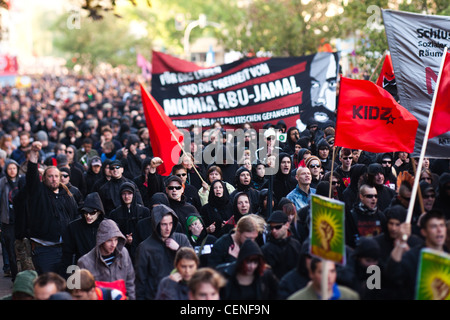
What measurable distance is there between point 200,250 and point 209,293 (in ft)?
→ 7.22

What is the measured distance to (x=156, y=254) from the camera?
7.35 metres

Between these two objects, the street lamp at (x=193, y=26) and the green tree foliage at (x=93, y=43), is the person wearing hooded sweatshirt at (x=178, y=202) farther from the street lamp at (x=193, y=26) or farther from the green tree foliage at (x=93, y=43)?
the green tree foliage at (x=93, y=43)

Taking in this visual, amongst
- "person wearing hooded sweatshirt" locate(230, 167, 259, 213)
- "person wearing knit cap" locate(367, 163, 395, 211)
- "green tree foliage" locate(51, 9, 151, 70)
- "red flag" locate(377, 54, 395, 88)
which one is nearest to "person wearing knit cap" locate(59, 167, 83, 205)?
"person wearing hooded sweatshirt" locate(230, 167, 259, 213)

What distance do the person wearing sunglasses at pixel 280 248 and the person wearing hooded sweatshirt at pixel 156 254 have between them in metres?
0.88

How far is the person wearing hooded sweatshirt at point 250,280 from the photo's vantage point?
6086 millimetres

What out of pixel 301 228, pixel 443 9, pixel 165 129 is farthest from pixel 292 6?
pixel 301 228

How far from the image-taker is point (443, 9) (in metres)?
18.5

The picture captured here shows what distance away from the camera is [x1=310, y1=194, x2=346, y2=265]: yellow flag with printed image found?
555 centimetres

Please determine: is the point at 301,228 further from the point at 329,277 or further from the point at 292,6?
the point at 292,6

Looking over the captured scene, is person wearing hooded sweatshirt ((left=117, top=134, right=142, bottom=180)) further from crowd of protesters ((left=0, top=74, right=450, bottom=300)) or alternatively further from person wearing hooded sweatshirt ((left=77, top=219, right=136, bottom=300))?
person wearing hooded sweatshirt ((left=77, top=219, right=136, bottom=300))

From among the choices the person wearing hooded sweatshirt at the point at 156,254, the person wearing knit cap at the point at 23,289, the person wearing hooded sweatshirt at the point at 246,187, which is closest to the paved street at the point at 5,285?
the person wearing hooded sweatshirt at the point at 246,187

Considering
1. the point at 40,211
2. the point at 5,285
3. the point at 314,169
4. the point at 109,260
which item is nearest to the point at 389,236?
the point at 109,260

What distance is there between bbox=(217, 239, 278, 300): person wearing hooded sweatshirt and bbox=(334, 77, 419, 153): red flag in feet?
8.27

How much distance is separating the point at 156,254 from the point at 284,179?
3.96 metres
